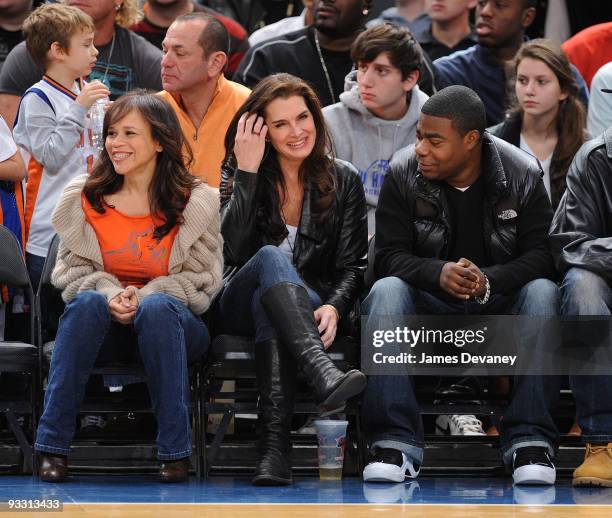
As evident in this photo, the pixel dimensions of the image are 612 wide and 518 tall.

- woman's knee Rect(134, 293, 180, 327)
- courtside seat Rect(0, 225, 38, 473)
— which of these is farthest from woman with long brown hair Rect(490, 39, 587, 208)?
courtside seat Rect(0, 225, 38, 473)

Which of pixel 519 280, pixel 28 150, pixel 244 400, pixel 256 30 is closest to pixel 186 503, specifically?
pixel 244 400

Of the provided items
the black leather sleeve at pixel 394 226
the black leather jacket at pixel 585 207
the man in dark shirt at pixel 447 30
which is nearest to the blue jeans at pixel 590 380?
the black leather jacket at pixel 585 207

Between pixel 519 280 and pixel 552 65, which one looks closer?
pixel 519 280

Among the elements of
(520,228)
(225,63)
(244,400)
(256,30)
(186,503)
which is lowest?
(186,503)

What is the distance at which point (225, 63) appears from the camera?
697 centimetres

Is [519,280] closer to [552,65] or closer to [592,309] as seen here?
[592,309]

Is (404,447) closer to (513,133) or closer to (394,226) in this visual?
(394,226)

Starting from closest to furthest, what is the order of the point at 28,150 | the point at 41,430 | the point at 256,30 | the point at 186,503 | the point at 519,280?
the point at 186,503 → the point at 41,430 → the point at 519,280 → the point at 28,150 → the point at 256,30

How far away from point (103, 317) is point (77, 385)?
0.91 ft

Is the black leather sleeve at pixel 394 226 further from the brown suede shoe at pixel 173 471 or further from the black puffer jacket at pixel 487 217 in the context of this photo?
the brown suede shoe at pixel 173 471

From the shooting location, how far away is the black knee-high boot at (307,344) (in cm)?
514

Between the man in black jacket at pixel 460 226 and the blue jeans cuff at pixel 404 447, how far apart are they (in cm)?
38

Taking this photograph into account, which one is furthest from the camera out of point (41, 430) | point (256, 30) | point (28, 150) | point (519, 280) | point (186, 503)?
point (256, 30)

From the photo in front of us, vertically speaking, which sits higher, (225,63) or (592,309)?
(225,63)
